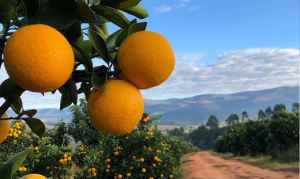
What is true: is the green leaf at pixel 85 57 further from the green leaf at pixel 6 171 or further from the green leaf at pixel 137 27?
the green leaf at pixel 6 171

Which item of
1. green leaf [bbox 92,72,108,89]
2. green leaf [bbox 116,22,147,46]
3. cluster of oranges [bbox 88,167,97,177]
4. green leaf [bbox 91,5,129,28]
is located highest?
green leaf [bbox 91,5,129,28]

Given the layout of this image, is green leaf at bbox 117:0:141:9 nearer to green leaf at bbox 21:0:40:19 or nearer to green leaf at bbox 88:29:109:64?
green leaf at bbox 88:29:109:64

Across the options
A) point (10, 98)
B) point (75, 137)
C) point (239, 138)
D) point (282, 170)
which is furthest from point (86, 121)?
point (239, 138)

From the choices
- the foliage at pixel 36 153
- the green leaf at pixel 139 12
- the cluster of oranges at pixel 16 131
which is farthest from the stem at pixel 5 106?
the cluster of oranges at pixel 16 131

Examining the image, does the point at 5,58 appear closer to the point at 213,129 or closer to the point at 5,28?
the point at 5,28

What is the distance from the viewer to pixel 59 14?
2.18ft

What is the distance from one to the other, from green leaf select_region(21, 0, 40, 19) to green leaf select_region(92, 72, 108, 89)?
0.21 m

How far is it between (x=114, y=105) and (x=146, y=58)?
6.1 inches

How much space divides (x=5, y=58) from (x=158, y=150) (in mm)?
5493

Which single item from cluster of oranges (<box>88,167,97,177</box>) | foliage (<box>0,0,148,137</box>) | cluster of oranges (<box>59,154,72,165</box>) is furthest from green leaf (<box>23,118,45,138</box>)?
cluster of oranges (<box>59,154,72,165</box>)

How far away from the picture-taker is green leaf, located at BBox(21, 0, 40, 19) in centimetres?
64

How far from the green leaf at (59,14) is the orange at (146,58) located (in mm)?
147

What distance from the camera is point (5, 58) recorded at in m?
0.57

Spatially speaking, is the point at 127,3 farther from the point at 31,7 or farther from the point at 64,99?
the point at 64,99
